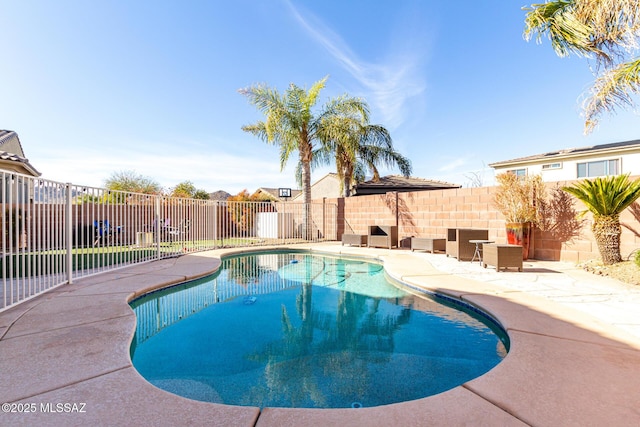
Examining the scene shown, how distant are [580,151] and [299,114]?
1681 centimetres

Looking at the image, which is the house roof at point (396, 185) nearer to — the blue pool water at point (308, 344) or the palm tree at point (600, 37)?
the palm tree at point (600, 37)

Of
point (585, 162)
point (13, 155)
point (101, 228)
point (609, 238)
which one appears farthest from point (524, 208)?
point (585, 162)

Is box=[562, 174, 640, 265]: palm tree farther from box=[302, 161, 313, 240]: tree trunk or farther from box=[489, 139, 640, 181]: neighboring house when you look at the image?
box=[302, 161, 313, 240]: tree trunk

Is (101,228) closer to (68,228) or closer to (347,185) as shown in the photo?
(68,228)

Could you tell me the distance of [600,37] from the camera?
675 centimetres

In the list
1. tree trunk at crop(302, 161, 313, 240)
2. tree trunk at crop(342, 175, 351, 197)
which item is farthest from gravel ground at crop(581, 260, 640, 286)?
tree trunk at crop(342, 175, 351, 197)

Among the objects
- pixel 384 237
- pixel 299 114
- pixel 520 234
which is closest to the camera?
pixel 520 234

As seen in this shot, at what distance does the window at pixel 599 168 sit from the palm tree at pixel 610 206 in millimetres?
13525

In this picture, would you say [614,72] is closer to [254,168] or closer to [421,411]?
[421,411]

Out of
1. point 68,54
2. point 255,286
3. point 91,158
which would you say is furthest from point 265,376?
point 91,158

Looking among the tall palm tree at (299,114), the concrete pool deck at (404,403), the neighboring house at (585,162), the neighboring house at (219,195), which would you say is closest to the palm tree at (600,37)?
the concrete pool deck at (404,403)

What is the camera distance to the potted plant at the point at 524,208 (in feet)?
26.4

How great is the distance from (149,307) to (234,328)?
1681mm

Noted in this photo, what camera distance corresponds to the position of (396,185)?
1978cm
